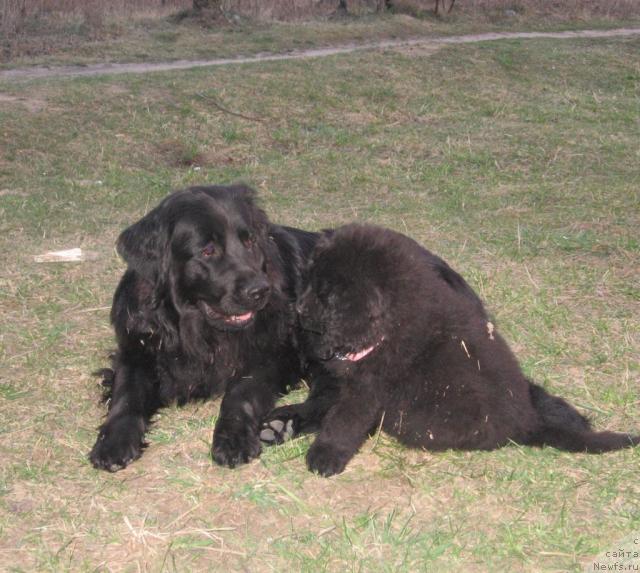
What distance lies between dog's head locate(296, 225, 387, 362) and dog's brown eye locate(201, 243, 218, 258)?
535 mm

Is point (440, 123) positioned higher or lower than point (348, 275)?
lower

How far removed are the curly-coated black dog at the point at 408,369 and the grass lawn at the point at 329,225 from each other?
11 centimetres

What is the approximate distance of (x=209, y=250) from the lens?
13.5 ft

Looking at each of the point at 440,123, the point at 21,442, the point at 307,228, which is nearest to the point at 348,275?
the point at 21,442

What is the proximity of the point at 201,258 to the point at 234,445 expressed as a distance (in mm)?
914

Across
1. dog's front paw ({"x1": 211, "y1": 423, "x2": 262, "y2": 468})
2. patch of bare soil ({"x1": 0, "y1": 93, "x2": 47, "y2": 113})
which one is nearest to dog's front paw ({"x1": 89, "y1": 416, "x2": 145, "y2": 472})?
dog's front paw ({"x1": 211, "y1": 423, "x2": 262, "y2": 468})

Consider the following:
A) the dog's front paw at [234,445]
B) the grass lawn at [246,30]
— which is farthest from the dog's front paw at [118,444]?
the grass lawn at [246,30]

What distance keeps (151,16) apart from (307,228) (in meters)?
17.3

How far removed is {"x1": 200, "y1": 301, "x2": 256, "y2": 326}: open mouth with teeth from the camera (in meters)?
4.14

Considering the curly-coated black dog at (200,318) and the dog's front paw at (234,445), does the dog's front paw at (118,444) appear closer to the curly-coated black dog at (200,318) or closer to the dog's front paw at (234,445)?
the curly-coated black dog at (200,318)

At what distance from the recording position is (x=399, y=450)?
3.82 m

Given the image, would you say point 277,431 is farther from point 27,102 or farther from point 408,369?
point 27,102

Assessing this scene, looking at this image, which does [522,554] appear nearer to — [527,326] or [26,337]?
[527,326]

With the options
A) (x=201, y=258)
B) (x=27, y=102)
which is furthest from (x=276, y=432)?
(x=27, y=102)
